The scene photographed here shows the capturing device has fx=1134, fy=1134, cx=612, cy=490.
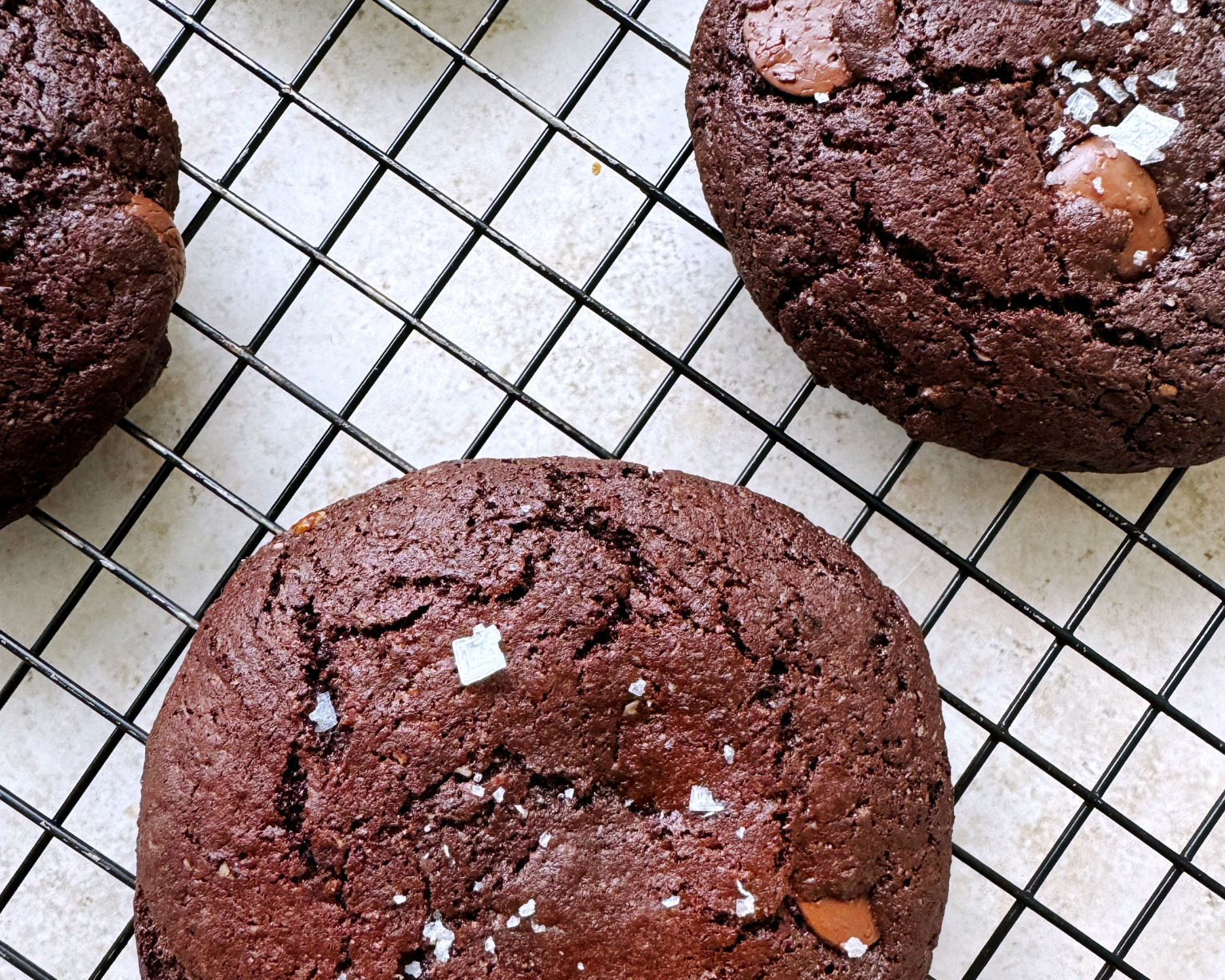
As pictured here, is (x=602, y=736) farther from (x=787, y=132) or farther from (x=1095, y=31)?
(x=1095, y=31)

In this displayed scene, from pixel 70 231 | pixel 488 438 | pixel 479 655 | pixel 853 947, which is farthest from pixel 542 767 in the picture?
pixel 70 231

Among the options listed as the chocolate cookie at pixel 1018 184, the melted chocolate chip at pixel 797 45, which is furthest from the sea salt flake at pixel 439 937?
the melted chocolate chip at pixel 797 45

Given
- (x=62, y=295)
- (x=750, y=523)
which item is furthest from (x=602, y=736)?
(x=62, y=295)

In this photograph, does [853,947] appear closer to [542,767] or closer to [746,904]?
[746,904]

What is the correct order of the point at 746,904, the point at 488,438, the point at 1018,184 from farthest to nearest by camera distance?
1. the point at 488,438
2. the point at 1018,184
3. the point at 746,904

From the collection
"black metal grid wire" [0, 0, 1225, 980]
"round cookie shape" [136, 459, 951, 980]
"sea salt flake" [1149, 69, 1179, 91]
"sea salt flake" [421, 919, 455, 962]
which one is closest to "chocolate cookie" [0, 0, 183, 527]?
"black metal grid wire" [0, 0, 1225, 980]

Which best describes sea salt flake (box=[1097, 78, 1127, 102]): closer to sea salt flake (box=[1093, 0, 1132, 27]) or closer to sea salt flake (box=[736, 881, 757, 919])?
sea salt flake (box=[1093, 0, 1132, 27])
